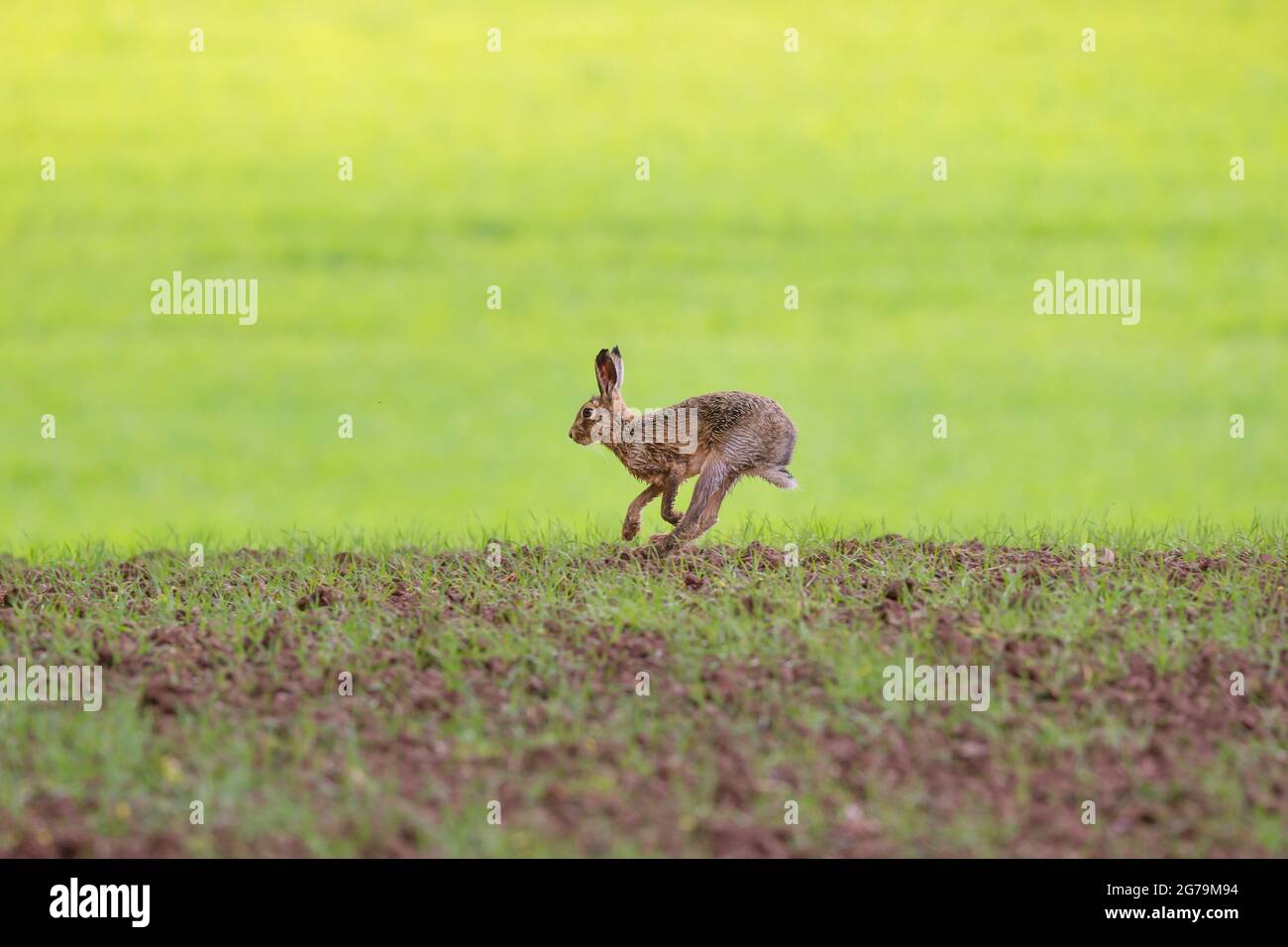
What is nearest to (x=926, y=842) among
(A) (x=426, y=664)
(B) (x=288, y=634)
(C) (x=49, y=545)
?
(A) (x=426, y=664)

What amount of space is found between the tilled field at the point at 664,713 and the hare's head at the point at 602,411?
2.34 ft

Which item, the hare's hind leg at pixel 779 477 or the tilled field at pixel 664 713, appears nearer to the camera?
the tilled field at pixel 664 713

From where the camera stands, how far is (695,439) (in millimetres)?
8656

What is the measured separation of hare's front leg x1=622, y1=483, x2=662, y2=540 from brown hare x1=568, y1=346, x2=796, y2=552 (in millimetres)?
139

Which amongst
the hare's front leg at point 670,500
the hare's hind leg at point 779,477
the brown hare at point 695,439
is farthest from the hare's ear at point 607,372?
the hare's hind leg at point 779,477

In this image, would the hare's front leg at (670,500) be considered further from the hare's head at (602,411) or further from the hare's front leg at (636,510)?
the hare's head at (602,411)

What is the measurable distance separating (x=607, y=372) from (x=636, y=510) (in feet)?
2.86

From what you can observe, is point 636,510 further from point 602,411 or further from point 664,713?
point 664,713

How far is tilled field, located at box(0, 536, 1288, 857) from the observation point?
5.49m

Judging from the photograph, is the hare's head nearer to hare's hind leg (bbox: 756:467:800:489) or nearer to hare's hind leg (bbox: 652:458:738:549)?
hare's hind leg (bbox: 652:458:738:549)

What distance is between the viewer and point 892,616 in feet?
24.0

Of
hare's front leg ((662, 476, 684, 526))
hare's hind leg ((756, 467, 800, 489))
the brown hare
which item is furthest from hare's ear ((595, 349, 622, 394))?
hare's hind leg ((756, 467, 800, 489))

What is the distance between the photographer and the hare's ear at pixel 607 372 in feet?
27.9

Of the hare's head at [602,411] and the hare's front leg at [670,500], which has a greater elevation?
the hare's head at [602,411]
